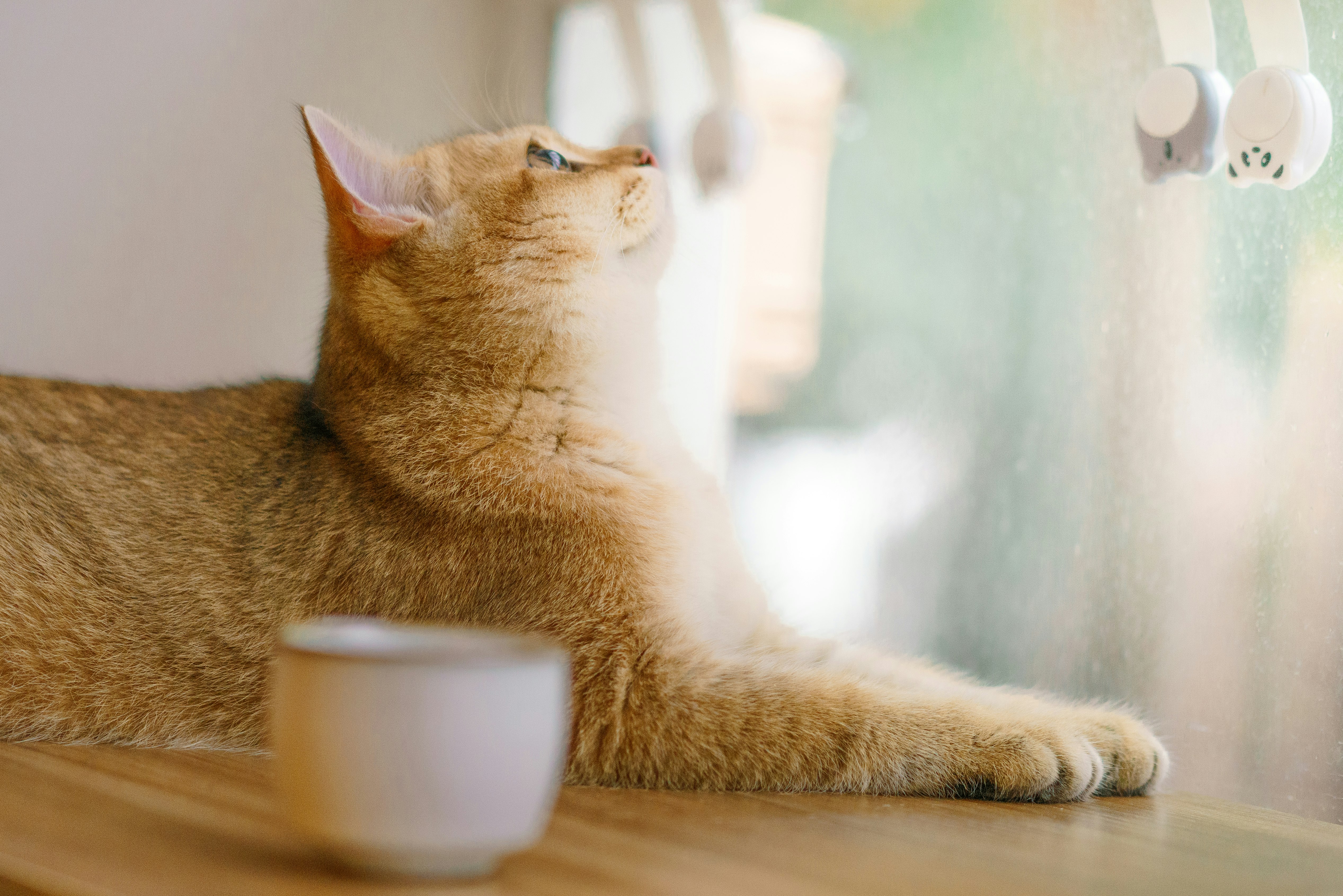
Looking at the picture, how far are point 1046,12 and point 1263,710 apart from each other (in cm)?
108

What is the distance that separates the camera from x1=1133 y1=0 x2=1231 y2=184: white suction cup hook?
3.86 ft

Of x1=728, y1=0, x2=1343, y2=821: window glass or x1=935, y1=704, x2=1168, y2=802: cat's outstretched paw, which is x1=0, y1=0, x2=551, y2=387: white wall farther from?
x1=935, y1=704, x2=1168, y2=802: cat's outstretched paw

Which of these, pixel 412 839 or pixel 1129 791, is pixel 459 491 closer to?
pixel 412 839

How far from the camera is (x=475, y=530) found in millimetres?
1074

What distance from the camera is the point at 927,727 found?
972 mm

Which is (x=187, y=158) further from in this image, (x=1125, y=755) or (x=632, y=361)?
(x=1125, y=755)

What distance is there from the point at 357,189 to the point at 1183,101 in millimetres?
888

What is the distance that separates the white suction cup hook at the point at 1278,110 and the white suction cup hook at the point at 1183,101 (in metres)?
0.03

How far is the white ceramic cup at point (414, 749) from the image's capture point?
53cm

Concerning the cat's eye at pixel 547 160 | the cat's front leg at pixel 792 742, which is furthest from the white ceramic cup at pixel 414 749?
the cat's eye at pixel 547 160

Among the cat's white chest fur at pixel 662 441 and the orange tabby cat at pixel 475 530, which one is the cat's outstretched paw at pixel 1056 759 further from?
the cat's white chest fur at pixel 662 441

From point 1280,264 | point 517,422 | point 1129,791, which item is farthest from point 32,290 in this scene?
point 1280,264

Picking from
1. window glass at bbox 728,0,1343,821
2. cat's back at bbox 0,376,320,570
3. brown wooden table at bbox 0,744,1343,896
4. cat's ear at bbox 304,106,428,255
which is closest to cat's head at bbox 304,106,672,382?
cat's ear at bbox 304,106,428,255

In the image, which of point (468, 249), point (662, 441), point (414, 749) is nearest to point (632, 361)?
point (662, 441)
